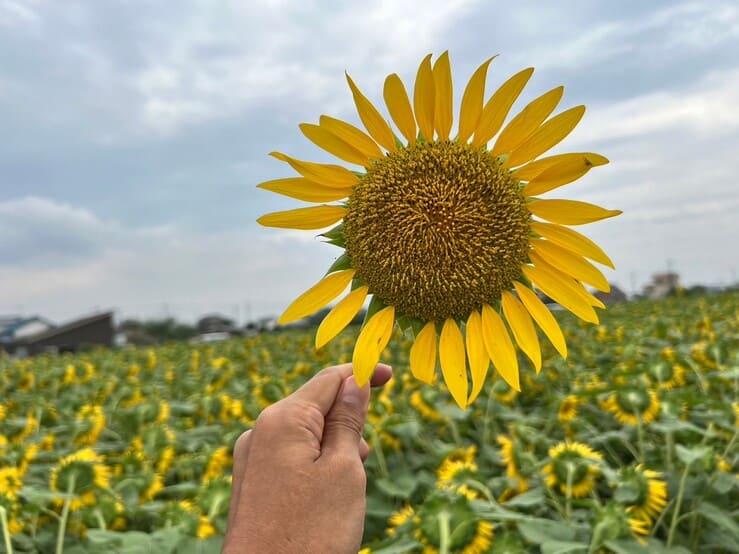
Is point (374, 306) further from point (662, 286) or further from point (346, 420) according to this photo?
point (662, 286)

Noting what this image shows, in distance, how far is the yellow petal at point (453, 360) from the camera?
1.05 m

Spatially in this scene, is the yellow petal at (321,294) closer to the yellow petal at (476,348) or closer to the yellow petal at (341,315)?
the yellow petal at (341,315)

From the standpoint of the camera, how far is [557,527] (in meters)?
1.83

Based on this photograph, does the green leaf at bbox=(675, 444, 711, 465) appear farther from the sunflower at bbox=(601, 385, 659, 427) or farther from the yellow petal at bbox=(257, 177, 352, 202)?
the yellow petal at bbox=(257, 177, 352, 202)

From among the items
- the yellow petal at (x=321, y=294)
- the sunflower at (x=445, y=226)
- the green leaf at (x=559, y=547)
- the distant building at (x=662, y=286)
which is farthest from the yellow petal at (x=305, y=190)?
the distant building at (x=662, y=286)

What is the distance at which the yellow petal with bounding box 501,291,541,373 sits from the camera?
108 centimetres

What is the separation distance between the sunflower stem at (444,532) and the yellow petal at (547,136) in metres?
0.93

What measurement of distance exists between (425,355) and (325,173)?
33cm

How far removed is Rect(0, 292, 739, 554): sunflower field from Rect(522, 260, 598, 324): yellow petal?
78 centimetres

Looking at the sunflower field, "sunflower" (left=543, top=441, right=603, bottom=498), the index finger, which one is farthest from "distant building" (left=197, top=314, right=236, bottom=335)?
the index finger

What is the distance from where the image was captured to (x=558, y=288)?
1.09m

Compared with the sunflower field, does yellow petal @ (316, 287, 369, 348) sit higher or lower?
higher

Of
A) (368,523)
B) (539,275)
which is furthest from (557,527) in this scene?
(539,275)

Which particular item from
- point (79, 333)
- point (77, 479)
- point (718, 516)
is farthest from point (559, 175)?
point (79, 333)
